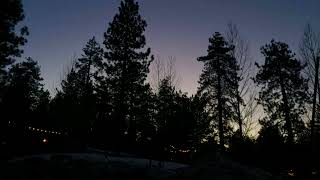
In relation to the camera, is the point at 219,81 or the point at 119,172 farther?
the point at 219,81

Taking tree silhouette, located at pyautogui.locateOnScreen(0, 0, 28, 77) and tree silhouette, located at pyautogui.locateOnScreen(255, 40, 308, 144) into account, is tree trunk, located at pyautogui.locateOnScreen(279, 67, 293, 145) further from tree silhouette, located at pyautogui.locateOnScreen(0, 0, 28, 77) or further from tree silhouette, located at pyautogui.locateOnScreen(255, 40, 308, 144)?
tree silhouette, located at pyautogui.locateOnScreen(0, 0, 28, 77)

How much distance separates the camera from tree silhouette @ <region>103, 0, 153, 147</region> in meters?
39.6

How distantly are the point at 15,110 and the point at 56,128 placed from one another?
9382mm

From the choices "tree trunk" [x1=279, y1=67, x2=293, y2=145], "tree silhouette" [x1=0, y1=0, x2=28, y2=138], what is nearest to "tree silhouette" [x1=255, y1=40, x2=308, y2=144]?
"tree trunk" [x1=279, y1=67, x2=293, y2=145]

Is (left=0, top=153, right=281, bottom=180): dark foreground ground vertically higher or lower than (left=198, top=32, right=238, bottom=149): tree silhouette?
lower

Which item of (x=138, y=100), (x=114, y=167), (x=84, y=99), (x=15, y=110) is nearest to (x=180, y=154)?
(x=138, y=100)

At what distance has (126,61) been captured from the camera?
40.3 metres

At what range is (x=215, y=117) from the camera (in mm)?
40719

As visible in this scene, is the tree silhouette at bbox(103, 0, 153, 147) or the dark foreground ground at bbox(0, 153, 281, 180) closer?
the dark foreground ground at bbox(0, 153, 281, 180)

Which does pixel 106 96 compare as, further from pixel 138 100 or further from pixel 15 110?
pixel 15 110

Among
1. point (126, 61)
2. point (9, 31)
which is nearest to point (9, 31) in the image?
point (9, 31)

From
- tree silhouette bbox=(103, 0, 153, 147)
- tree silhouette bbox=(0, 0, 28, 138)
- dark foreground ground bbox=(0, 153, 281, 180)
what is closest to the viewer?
dark foreground ground bbox=(0, 153, 281, 180)

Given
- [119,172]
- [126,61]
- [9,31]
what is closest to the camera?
[119,172]

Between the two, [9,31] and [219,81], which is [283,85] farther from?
[9,31]
